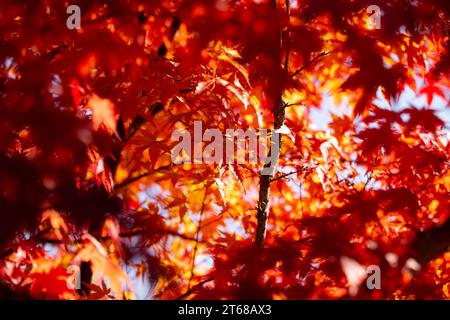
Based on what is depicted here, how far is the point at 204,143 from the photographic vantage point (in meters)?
2.78

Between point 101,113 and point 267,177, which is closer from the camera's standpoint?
point 101,113

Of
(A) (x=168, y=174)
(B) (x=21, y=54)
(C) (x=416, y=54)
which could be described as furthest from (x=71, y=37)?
(C) (x=416, y=54)

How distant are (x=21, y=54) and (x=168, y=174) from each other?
1359mm

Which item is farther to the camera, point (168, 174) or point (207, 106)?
point (168, 174)

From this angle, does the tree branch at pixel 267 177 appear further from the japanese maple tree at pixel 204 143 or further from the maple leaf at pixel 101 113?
the maple leaf at pixel 101 113

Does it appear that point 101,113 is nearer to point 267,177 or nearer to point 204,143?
Answer: point 204,143

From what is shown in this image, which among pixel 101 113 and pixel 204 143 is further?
pixel 204 143

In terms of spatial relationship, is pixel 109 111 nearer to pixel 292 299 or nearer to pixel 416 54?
pixel 292 299

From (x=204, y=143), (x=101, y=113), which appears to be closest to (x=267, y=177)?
(x=204, y=143)

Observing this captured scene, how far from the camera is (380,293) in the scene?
2291 millimetres

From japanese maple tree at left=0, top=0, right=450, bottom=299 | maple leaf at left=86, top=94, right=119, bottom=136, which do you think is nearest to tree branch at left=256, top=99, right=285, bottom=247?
japanese maple tree at left=0, top=0, right=450, bottom=299

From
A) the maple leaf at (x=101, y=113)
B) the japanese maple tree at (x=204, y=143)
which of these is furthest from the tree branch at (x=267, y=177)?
the maple leaf at (x=101, y=113)

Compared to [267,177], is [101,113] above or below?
above

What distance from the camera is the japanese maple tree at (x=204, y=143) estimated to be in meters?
2.24
